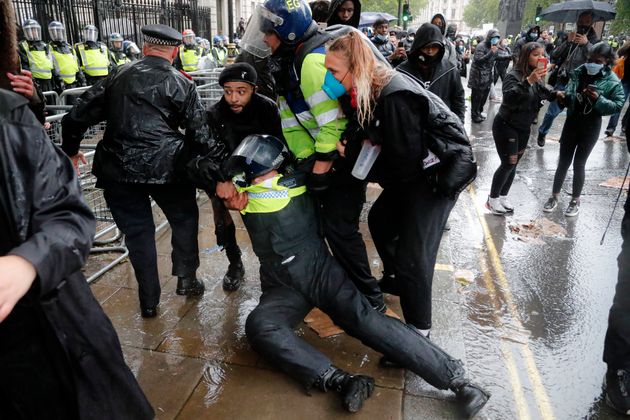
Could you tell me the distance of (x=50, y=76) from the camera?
10.3 meters

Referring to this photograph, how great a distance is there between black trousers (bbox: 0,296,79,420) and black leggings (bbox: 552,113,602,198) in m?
5.56

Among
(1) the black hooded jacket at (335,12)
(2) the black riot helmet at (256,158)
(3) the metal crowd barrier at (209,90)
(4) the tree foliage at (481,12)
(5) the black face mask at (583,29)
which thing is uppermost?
(1) the black hooded jacket at (335,12)

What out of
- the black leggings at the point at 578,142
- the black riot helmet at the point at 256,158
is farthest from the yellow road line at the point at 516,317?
the black riot helmet at the point at 256,158

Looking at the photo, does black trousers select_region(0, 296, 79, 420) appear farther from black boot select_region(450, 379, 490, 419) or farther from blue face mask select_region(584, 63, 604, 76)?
blue face mask select_region(584, 63, 604, 76)

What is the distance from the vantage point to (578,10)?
1101cm

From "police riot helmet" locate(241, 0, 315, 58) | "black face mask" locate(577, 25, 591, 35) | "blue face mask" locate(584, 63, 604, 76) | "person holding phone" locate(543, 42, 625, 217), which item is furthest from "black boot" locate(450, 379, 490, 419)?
"black face mask" locate(577, 25, 591, 35)

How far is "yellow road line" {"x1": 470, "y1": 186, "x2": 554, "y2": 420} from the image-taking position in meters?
2.78

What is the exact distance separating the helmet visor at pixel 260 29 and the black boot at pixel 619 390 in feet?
9.09

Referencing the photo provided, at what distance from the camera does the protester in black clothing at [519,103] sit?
5.14m

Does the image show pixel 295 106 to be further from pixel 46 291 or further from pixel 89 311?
pixel 46 291

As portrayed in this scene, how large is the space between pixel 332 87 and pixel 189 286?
6.41ft

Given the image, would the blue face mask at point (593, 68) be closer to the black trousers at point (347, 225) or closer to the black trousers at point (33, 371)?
the black trousers at point (347, 225)

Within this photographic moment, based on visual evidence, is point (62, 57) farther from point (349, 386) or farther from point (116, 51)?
point (349, 386)

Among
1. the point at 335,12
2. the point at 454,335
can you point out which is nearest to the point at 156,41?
the point at 335,12
